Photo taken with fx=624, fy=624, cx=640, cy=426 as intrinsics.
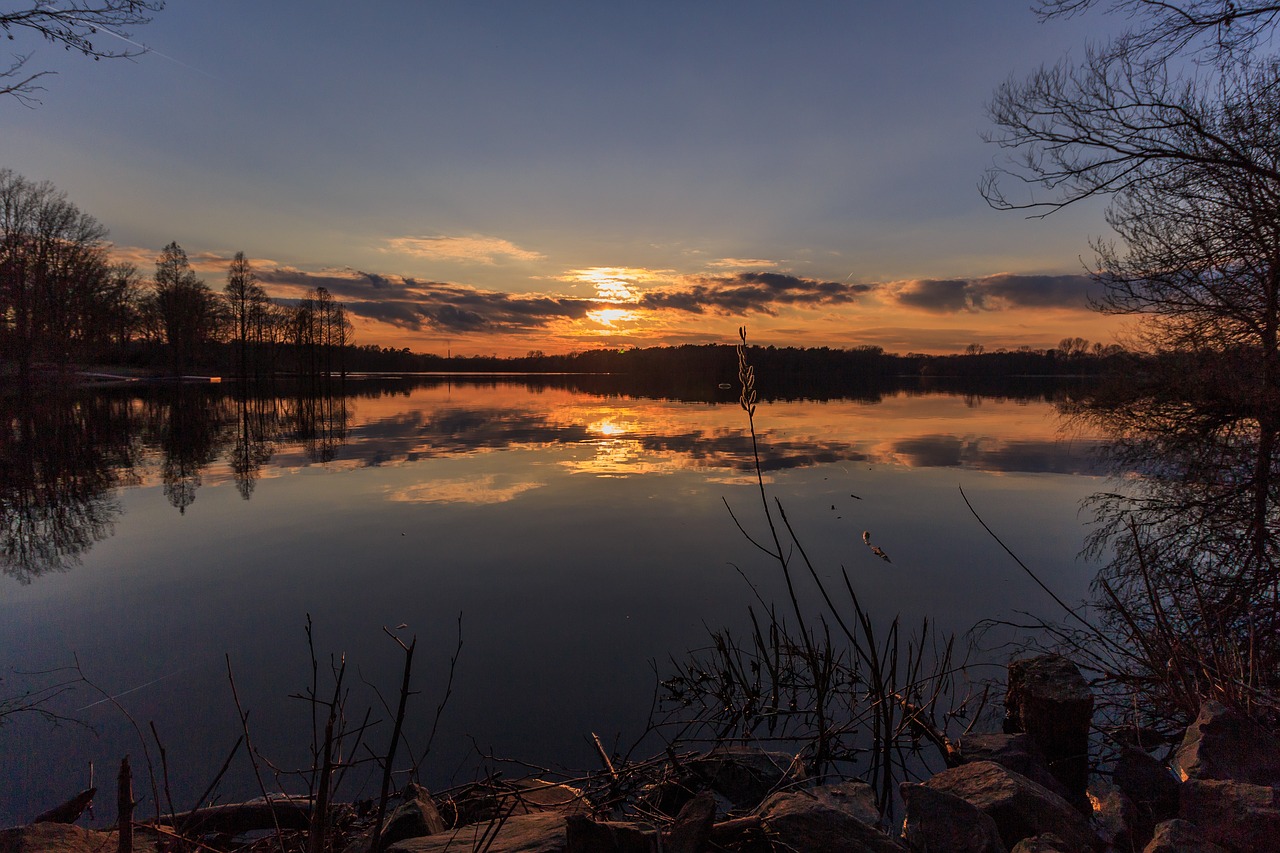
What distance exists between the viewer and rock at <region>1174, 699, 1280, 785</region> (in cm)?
253

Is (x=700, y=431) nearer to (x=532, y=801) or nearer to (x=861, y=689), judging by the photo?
(x=861, y=689)

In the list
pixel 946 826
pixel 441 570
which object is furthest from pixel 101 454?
pixel 946 826

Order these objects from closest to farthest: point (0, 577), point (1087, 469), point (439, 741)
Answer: point (439, 741) < point (0, 577) < point (1087, 469)

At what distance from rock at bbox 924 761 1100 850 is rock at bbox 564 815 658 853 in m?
1.38

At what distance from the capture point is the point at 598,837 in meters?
2.18

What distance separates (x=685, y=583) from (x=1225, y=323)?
1394cm

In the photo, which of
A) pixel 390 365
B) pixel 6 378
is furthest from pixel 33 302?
pixel 390 365

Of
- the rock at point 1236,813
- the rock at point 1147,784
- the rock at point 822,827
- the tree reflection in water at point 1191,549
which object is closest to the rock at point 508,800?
the rock at point 822,827

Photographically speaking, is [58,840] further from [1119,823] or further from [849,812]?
[1119,823]

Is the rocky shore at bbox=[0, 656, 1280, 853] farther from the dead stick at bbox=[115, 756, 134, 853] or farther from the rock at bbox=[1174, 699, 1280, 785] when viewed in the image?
the dead stick at bbox=[115, 756, 134, 853]

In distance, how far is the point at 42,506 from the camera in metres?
8.44

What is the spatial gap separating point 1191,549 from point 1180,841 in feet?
20.0

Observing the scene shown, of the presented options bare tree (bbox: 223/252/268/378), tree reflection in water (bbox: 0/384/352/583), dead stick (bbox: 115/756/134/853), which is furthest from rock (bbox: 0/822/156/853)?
bare tree (bbox: 223/252/268/378)

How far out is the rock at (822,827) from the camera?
87.0 inches
